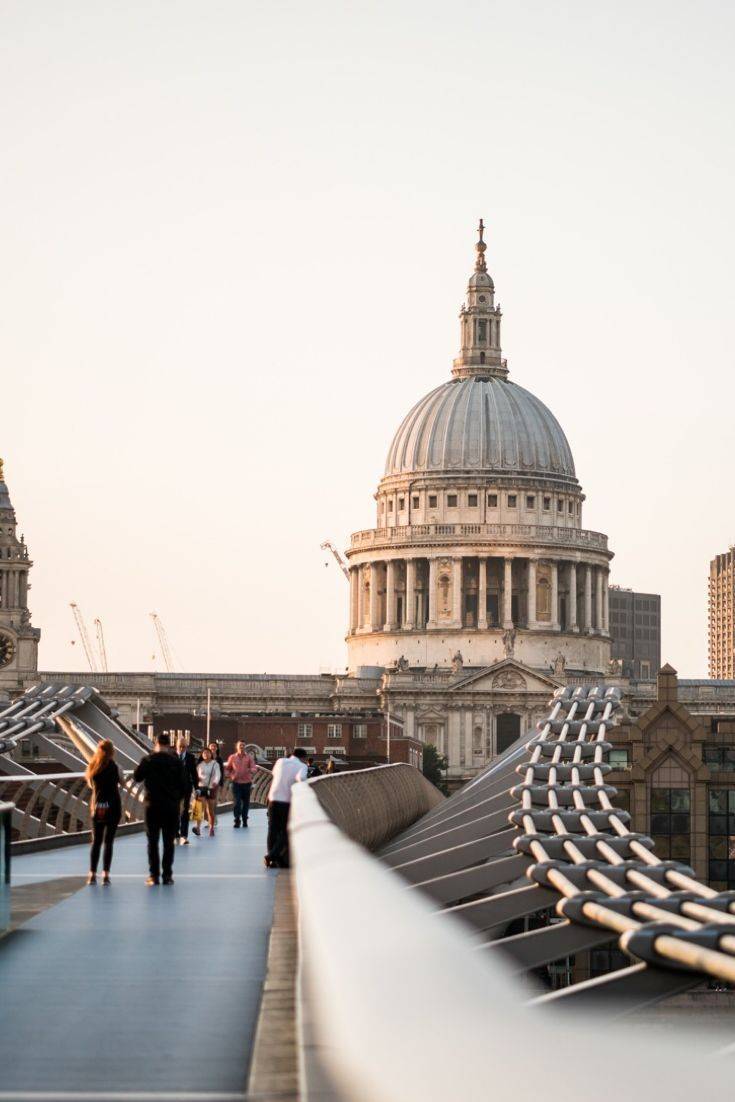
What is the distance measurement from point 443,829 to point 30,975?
718 inches

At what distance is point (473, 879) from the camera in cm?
1919

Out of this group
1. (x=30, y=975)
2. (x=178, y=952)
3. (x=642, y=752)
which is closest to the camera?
(x=30, y=975)

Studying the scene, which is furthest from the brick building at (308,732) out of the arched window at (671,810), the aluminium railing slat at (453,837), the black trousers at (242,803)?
the aluminium railing slat at (453,837)

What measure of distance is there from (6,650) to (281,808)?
169m

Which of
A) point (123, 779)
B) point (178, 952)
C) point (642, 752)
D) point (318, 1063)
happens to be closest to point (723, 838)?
point (642, 752)

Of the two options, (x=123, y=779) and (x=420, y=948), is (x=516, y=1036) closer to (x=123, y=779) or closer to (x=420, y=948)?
(x=420, y=948)

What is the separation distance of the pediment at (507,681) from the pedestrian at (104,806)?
557 ft

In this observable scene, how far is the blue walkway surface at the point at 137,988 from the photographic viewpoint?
9.48 meters

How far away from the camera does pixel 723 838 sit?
8969cm

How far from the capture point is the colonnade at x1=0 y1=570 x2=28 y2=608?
190125 mm

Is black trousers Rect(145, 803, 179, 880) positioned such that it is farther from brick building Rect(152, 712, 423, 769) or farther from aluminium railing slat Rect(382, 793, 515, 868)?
brick building Rect(152, 712, 423, 769)

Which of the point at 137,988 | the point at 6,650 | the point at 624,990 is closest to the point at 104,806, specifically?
the point at 137,988

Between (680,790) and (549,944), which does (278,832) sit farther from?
(680,790)

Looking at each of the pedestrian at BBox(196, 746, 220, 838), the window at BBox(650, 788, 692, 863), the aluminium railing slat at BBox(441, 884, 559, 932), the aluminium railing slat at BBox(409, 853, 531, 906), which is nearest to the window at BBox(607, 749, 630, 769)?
the window at BBox(650, 788, 692, 863)
